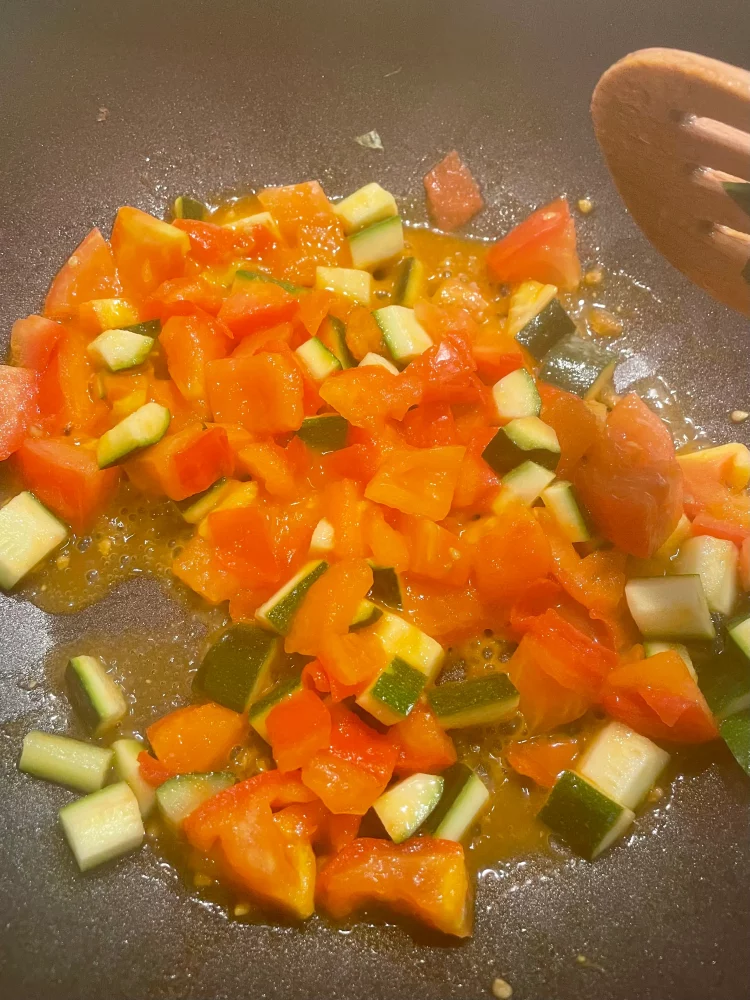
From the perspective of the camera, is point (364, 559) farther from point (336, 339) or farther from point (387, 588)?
point (336, 339)

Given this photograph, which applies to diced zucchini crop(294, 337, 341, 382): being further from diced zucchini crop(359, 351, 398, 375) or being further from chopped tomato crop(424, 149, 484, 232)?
chopped tomato crop(424, 149, 484, 232)

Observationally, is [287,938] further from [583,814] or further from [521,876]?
[583,814]

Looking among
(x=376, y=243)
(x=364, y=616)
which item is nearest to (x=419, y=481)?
(x=364, y=616)

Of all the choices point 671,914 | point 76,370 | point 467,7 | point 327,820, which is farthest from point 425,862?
point 467,7

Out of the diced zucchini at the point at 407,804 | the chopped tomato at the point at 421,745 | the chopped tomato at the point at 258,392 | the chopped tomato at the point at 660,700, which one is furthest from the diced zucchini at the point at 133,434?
the chopped tomato at the point at 660,700

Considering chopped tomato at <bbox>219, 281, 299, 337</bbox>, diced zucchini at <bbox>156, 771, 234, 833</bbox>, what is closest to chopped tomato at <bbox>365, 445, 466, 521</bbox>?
chopped tomato at <bbox>219, 281, 299, 337</bbox>
